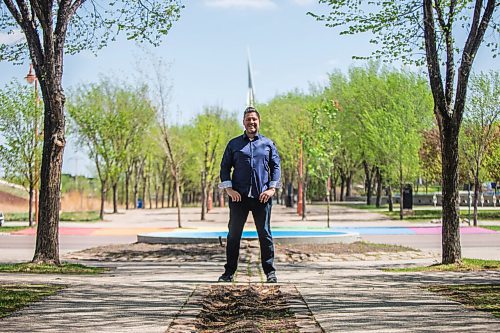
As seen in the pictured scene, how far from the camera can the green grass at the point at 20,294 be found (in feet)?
23.2

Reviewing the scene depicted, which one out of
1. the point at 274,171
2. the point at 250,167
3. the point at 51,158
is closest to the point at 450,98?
the point at 274,171

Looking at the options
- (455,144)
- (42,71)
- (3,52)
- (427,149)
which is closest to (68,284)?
(42,71)

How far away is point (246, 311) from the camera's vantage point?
7.12 m

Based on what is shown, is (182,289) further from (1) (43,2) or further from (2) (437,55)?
(2) (437,55)

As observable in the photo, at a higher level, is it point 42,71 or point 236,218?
point 42,71

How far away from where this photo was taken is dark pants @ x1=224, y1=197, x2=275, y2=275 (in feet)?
31.3

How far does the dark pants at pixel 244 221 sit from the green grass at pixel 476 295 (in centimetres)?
205

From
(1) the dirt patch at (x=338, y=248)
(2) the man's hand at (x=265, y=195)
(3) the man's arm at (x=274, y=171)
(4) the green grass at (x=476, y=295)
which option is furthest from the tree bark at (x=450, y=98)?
(1) the dirt patch at (x=338, y=248)

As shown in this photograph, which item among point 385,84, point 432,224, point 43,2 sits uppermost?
point 385,84

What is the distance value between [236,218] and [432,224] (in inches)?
1097

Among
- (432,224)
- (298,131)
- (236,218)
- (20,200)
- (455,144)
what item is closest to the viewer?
(236,218)

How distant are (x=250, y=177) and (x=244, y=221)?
57cm

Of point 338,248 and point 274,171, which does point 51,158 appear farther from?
point 338,248

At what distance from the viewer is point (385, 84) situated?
170 feet
